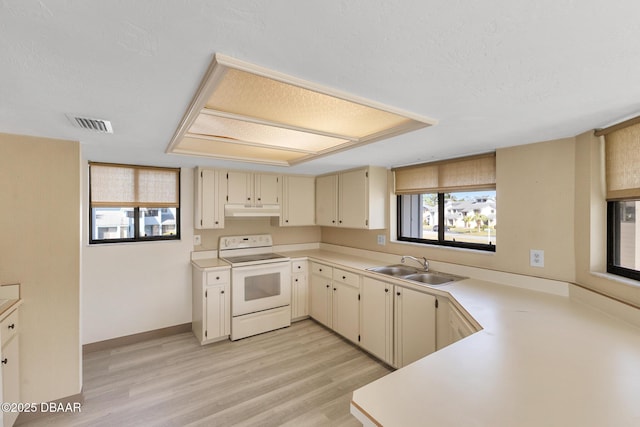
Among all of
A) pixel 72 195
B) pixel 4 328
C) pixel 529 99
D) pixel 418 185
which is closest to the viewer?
pixel 529 99

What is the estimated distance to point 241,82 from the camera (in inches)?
47.8

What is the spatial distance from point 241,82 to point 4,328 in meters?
2.18

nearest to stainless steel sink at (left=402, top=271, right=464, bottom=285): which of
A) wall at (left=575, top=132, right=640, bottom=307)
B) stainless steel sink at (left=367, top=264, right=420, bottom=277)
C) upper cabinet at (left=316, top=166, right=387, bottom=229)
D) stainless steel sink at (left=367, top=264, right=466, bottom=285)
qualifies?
stainless steel sink at (left=367, top=264, right=466, bottom=285)

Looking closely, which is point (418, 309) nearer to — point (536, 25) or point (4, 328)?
point (536, 25)

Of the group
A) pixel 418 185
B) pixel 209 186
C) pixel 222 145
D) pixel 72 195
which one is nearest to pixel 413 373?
pixel 222 145

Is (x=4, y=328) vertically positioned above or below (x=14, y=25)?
below

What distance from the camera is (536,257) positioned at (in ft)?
7.27

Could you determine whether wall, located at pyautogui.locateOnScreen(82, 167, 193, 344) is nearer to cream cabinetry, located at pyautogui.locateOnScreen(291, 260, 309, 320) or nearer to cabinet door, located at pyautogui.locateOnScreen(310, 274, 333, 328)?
cream cabinetry, located at pyautogui.locateOnScreen(291, 260, 309, 320)

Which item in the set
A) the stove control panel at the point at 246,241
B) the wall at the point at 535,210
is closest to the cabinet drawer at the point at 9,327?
the stove control panel at the point at 246,241

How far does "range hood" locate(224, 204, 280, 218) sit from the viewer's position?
3500 mm

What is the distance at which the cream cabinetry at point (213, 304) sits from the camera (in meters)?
3.10

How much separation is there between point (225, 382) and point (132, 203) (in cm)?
223

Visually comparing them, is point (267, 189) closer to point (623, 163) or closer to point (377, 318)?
point (377, 318)

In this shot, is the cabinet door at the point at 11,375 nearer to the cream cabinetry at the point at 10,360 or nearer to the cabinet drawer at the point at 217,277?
the cream cabinetry at the point at 10,360
